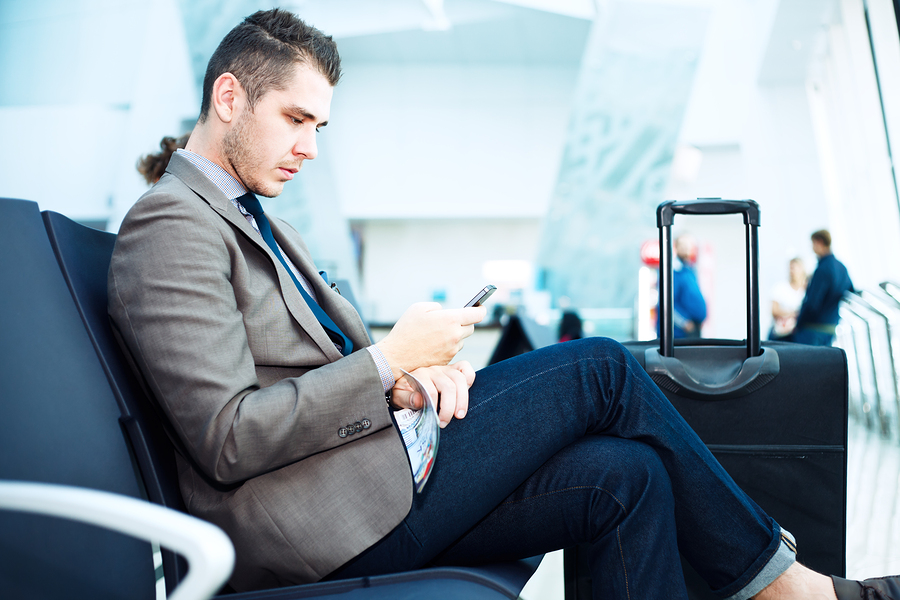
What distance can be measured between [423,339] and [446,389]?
3.3 inches

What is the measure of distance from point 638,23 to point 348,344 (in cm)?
849

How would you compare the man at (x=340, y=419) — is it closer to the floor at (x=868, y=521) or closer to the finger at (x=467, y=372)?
the finger at (x=467, y=372)

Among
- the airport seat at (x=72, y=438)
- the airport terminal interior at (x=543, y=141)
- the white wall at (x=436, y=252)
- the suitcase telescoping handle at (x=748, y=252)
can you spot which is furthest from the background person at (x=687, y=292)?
the white wall at (x=436, y=252)

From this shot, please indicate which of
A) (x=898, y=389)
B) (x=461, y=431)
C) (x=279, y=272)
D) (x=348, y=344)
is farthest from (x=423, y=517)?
(x=898, y=389)

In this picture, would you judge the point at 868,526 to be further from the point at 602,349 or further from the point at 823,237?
the point at 823,237

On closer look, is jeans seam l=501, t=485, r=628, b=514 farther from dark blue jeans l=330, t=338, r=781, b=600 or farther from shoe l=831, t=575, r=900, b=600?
shoe l=831, t=575, r=900, b=600

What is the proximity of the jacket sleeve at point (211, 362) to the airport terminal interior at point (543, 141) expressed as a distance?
3164mm

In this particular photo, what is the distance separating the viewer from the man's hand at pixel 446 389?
930 mm

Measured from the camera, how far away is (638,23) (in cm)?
823

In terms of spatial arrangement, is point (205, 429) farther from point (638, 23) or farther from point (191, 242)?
point (638, 23)

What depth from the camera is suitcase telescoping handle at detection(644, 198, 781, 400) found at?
1281 millimetres

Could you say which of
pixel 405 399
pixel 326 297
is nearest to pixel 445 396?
pixel 405 399

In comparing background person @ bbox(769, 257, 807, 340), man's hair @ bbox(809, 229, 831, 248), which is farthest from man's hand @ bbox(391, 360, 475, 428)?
background person @ bbox(769, 257, 807, 340)

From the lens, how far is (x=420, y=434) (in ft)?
2.90
